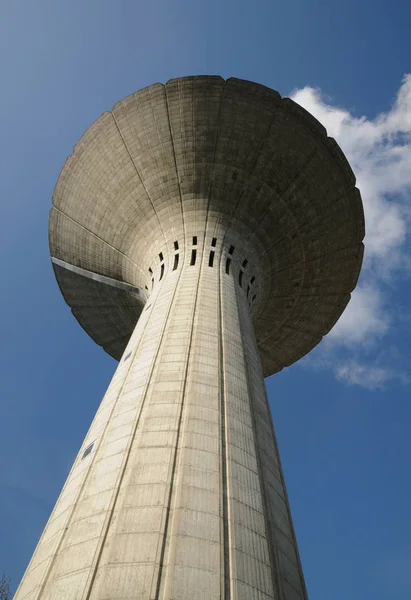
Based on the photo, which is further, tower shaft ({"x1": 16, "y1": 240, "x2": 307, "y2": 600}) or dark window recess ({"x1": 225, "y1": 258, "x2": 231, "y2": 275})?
dark window recess ({"x1": 225, "y1": 258, "x2": 231, "y2": 275})

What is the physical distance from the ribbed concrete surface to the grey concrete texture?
0.06m

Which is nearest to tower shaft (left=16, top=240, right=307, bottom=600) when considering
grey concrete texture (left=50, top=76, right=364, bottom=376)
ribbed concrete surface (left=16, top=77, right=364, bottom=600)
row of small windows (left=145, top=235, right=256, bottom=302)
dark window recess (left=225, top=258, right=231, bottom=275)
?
ribbed concrete surface (left=16, top=77, right=364, bottom=600)

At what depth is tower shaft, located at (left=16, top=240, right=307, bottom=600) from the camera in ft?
24.9

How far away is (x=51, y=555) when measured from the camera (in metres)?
→ 8.48

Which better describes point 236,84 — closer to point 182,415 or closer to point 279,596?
point 182,415

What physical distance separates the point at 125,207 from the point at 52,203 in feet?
13.2

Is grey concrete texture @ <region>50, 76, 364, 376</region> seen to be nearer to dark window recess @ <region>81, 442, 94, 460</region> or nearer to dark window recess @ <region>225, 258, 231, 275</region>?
dark window recess @ <region>225, 258, 231, 275</region>

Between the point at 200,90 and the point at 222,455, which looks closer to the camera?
the point at 222,455

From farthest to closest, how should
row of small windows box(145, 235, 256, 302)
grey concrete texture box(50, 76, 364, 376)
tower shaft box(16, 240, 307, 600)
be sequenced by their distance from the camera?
grey concrete texture box(50, 76, 364, 376)
row of small windows box(145, 235, 256, 302)
tower shaft box(16, 240, 307, 600)

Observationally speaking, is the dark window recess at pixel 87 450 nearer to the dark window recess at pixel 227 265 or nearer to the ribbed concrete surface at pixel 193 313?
the ribbed concrete surface at pixel 193 313

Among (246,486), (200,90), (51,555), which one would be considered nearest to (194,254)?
(200,90)

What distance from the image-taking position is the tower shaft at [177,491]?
760 centimetres

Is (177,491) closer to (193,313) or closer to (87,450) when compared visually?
(87,450)

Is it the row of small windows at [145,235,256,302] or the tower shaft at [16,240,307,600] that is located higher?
the row of small windows at [145,235,256,302]
